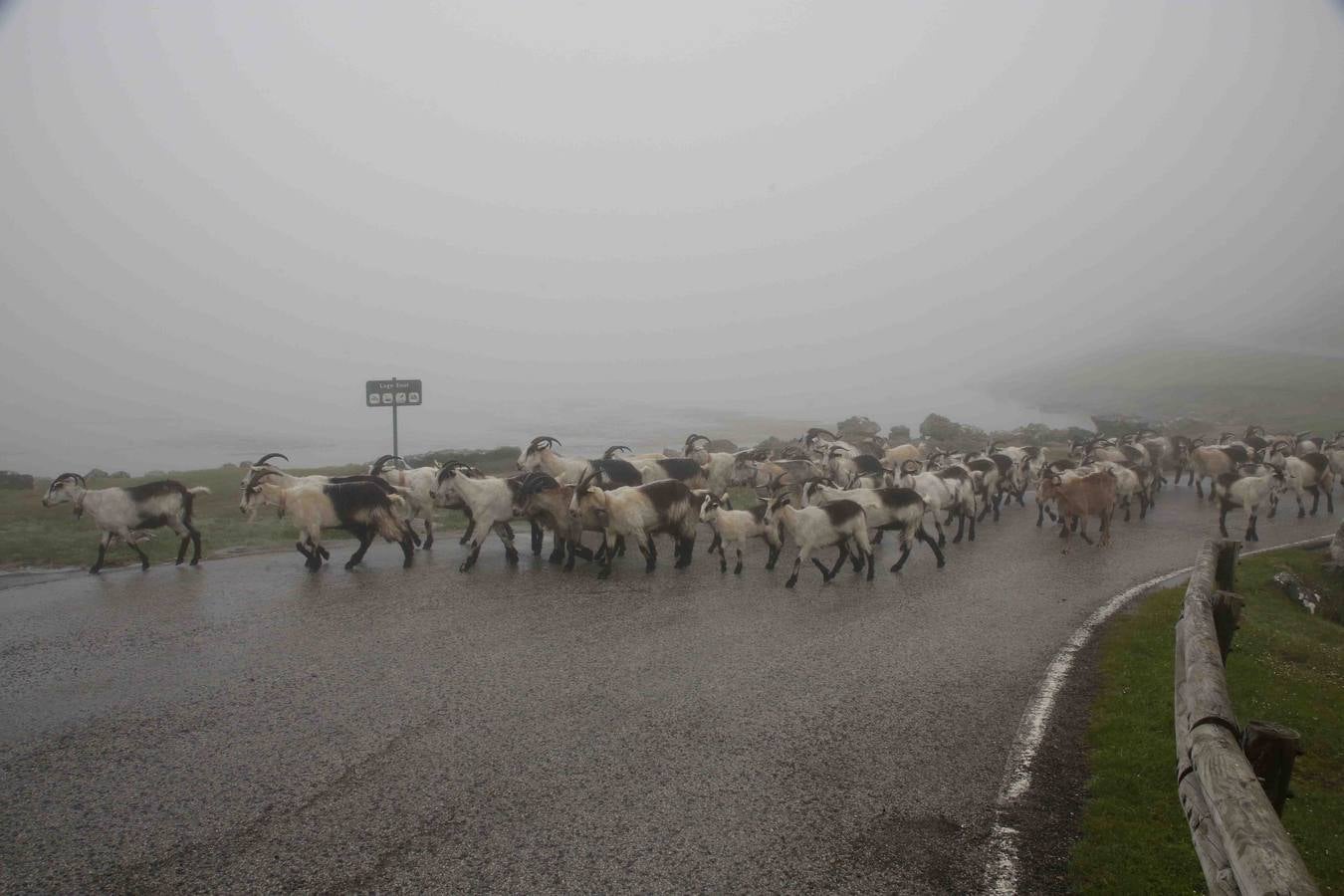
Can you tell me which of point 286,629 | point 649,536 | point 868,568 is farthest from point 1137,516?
point 286,629

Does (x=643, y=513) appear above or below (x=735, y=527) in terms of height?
above

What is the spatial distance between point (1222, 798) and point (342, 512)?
1376 cm

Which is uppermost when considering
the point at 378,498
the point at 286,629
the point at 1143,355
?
the point at 1143,355

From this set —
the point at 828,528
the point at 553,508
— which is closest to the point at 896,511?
the point at 828,528

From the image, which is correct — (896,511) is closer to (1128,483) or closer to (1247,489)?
(1128,483)

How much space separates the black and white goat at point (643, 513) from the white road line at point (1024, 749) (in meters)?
6.57

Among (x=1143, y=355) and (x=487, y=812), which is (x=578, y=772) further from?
(x=1143, y=355)

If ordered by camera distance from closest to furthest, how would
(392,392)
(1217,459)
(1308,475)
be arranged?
(1308,475) < (1217,459) < (392,392)

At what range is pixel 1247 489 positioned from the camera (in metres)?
16.8

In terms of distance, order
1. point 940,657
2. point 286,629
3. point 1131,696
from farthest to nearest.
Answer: point 286,629 < point 940,657 < point 1131,696

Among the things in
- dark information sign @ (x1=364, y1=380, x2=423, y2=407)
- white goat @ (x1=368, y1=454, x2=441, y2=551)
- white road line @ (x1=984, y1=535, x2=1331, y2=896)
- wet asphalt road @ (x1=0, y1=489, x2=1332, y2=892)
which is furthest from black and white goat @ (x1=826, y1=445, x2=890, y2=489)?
dark information sign @ (x1=364, y1=380, x2=423, y2=407)

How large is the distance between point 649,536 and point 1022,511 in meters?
11.8

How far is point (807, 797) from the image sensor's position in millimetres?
5984

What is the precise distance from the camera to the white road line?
5016mm
